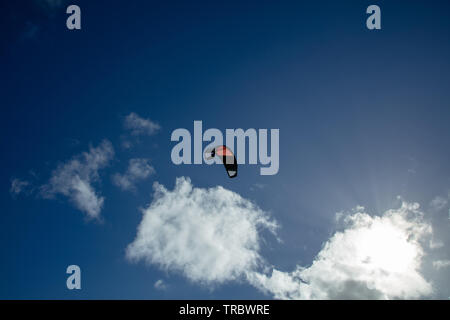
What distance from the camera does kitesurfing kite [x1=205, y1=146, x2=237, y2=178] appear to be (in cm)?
2036

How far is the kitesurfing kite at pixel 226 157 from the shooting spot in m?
20.4

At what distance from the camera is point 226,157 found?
20.6 m
